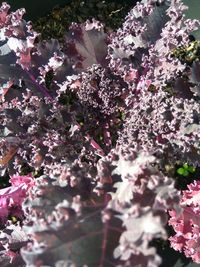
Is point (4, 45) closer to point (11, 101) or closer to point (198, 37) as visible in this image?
point (11, 101)

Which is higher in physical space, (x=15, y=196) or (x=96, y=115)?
(x=96, y=115)

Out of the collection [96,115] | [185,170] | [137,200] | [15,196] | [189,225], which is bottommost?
[189,225]

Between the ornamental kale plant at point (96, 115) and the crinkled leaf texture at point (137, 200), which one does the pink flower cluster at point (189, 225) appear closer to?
the ornamental kale plant at point (96, 115)

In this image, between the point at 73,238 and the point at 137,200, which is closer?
the point at 73,238

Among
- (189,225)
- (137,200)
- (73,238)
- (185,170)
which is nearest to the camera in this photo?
(73,238)

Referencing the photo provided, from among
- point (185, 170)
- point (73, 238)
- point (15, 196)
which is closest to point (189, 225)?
point (185, 170)

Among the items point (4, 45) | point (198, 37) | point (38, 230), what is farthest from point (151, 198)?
point (198, 37)

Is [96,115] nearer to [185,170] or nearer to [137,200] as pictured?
[185,170]

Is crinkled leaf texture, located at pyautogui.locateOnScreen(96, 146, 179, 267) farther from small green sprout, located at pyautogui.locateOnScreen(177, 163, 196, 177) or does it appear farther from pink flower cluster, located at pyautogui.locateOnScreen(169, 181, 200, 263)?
small green sprout, located at pyautogui.locateOnScreen(177, 163, 196, 177)
